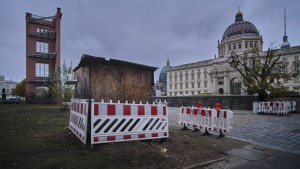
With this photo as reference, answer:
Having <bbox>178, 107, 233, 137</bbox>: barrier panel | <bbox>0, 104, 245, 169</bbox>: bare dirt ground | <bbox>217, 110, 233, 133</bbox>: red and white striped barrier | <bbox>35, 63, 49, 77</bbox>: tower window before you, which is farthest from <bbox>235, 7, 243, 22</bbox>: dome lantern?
<bbox>0, 104, 245, 169</bbox>: bare dirt ground

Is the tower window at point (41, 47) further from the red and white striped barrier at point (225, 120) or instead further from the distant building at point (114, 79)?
the red and white striped barrier at point (225, 120)

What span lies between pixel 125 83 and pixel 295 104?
70.0 ft

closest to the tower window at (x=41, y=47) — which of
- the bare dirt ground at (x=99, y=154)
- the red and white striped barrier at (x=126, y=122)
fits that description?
the bare dirt ground at (x=99, y=154)

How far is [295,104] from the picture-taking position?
61.7ft

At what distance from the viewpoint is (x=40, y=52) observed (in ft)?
109

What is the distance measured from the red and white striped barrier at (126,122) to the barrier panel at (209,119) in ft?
9.84

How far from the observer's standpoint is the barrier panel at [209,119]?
7.03m

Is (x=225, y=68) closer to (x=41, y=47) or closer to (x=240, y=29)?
(x=240, y=29)

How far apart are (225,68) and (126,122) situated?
7489 cm

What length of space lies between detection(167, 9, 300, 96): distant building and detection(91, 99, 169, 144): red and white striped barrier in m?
63.1

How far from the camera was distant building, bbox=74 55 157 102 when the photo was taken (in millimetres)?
5102

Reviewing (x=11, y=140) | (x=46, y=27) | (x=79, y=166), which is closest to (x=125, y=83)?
(x=79, y=166)

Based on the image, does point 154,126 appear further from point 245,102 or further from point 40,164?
point 245,102

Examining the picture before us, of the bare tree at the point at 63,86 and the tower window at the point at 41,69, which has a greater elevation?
the tower window at the point at 41,69
